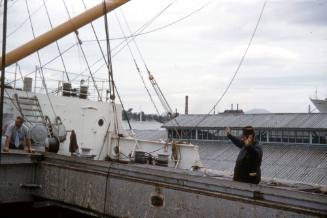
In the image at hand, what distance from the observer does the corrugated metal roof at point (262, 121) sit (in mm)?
34938

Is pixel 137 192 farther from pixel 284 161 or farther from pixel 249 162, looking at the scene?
pixel 284 161

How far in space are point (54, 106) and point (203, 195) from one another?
10.7 meters

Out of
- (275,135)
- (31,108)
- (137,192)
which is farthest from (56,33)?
(275,135)

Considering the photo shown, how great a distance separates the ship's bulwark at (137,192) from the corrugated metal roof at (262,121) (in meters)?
26.3

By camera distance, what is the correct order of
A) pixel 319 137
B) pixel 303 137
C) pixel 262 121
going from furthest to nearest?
pixel 262 121 < pixel 303 137 < pixel 319 137

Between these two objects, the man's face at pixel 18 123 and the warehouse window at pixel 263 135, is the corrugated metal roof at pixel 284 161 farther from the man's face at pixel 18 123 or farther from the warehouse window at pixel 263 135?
the man's face at pixel 18 123

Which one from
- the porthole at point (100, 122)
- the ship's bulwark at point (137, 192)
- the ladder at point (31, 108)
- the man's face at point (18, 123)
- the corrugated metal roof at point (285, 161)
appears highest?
the ladder at point (31, 108)

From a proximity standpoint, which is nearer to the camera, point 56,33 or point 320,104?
point 56,33

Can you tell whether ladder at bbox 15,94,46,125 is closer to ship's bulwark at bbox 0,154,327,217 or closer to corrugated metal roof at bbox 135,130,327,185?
ship's bulwark at bbox 0,154,327,217

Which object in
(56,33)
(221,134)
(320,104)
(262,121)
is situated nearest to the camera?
(56,33)

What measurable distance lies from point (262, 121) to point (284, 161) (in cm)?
688

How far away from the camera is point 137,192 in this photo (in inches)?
225

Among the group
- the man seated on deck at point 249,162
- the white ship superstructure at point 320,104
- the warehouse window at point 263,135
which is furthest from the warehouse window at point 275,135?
the man seated on deck at point 249,162

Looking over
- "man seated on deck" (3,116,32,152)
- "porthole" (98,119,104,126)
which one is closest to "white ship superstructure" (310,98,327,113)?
"porthole" (98,119,104,126)
